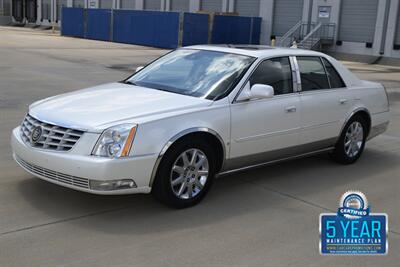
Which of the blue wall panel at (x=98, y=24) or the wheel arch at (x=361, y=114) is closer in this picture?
the wheel arch at (x=361, y=114)

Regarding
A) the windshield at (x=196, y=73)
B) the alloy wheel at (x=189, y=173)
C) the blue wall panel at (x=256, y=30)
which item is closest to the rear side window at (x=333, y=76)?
the windshield at (x=196, y=73)

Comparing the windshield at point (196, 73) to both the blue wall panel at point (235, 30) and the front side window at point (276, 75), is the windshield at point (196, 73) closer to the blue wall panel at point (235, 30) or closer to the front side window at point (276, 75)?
the front side window at point (276, 75)

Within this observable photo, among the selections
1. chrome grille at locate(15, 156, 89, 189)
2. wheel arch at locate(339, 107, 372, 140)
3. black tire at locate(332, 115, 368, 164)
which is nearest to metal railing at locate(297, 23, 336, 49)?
wheel arch at locate(339, 107, 372, 140)

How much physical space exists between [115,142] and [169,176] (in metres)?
0.61

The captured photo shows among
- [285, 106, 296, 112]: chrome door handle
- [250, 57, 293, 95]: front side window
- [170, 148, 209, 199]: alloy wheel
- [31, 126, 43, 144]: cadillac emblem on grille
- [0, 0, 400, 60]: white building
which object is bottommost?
[170, 148, 209, 199]: alloy wheel

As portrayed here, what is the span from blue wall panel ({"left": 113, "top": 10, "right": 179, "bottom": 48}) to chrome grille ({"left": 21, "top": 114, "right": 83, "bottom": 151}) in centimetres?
2900

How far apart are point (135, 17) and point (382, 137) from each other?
3029 cm

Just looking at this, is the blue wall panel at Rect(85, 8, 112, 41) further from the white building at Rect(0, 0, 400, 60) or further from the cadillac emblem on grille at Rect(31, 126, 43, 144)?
the cadillac emblem on grille at Rect(31, 126, 43, 144)

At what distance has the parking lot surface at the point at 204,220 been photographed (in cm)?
398

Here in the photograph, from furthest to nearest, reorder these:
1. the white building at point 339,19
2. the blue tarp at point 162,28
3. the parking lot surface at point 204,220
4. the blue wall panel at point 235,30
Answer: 1. the blue wall panel at point 235,30
2. the blue tarp at point 162,28
3. the white building at point 339,19
4. the parking lot surface at point 204,220

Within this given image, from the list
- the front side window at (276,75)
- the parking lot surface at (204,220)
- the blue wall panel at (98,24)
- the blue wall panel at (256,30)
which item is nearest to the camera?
the parking lot surface at (204,220)

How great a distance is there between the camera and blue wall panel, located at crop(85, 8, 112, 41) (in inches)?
1558

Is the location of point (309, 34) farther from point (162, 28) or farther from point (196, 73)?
point (196, 73)

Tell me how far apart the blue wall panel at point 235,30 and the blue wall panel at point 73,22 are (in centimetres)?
1369
